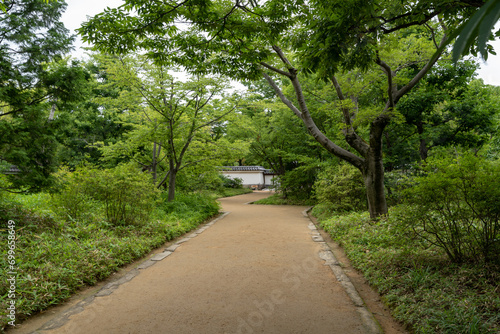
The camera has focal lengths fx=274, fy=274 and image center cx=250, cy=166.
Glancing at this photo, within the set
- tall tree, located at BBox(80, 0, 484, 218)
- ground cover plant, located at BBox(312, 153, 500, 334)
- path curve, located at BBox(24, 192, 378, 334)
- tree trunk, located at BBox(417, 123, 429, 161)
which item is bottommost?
path curve, located at BBox(24, 192, 378, 334)

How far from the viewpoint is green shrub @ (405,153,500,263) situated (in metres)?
3.23

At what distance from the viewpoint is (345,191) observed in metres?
8.63

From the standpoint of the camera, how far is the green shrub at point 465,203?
3.23 metres

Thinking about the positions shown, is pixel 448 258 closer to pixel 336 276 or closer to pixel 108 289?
pixel 336 276

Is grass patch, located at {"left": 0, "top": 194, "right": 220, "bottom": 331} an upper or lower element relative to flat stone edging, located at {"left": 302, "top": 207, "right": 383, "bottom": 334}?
upper

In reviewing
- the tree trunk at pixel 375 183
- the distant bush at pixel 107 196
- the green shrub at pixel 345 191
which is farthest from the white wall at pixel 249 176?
the tree trunk at pixel 375 183

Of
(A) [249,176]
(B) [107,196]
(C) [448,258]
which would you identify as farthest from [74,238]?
(A) [249,176]

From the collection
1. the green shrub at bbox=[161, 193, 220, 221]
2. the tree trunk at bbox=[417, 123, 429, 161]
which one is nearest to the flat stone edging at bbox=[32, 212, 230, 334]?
the green shrub at bbox=[161, 193, 220, 221]

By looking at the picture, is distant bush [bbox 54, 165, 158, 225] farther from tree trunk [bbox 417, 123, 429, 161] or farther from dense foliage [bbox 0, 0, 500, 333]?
tree trunk [bbox 417, 123, 429, 161]

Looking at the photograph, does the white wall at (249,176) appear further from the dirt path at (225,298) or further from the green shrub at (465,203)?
the green shrub at (465,203)

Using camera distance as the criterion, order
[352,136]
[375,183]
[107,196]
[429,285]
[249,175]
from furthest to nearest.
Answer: [249,175] < [352,136] < [375,183] < [107,196] < [429,285]

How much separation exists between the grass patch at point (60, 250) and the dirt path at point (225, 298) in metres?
0.36

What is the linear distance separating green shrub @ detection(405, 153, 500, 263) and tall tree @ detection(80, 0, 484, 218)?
153cm

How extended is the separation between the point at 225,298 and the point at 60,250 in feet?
8.44
